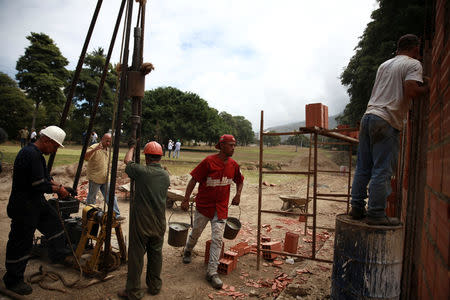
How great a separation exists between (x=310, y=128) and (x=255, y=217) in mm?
5305

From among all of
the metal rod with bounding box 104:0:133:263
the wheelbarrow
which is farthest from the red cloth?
the wheelbarrow

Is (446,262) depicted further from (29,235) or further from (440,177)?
(29,235)

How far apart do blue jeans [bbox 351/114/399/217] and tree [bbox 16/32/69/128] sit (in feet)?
135

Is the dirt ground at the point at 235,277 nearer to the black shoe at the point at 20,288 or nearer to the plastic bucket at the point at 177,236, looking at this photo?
the black shoe at the point at 20,288

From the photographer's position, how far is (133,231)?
3791 millimetres

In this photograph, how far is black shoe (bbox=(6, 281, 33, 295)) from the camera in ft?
12.1

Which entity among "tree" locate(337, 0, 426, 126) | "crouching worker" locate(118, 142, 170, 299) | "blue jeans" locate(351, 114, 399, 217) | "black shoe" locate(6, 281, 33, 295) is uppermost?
"tree" locate(337, 0, 426, 126)

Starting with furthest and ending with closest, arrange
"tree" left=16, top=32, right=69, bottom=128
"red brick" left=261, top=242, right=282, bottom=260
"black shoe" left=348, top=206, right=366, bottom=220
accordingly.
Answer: "tree" left=16, top=32, right=69, bottom=128 < "red brick" left=261, top=242, right=282, bottom=260 < "black shoe" left=348, top=206, right=366, bottom=220

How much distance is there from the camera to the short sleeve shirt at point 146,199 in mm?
3760

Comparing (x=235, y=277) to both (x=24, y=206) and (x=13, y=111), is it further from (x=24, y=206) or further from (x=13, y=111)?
(x=13, y=111)

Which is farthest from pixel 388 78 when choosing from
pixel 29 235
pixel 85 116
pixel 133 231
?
pixel 85 116

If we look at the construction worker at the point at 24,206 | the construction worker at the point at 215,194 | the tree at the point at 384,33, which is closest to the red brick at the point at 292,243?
the construction worker at the point at 215,194

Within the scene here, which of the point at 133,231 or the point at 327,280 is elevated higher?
the point at 133,231

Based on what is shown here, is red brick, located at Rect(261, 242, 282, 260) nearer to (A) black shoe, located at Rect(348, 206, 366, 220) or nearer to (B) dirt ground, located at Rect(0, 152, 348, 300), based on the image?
(B) dirt ground, located at Rect(0, 152, 348, 300)
